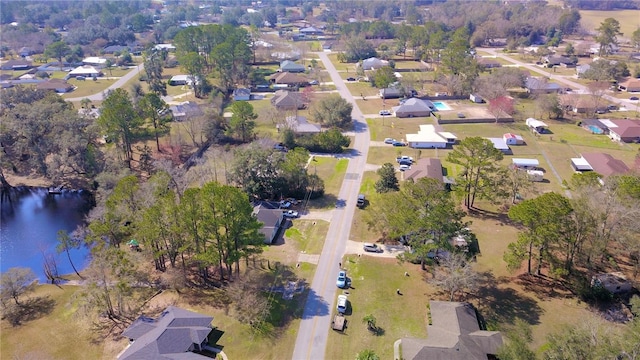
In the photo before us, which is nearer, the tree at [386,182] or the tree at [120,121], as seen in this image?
the tree at [386,182]

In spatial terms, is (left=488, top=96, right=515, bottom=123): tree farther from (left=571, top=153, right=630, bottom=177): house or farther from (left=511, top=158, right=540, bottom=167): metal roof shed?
(left=571, top=153, right=630, bottom=177): house

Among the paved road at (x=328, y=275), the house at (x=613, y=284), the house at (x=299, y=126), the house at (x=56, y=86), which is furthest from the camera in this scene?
the house at (x=56, y=86)

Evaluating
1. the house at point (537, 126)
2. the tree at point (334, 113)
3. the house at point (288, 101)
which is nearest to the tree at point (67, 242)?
the tree at point (334, 113)

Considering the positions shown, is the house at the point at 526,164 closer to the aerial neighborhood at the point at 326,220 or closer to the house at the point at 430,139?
the aerial neighborhood at the point at 326,220

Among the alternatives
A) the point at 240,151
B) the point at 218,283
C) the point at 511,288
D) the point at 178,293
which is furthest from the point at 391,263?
the point at 240,151

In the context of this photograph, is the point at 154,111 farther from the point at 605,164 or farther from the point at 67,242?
the point at 605,164

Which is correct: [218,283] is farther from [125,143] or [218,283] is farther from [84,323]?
[125,143]
